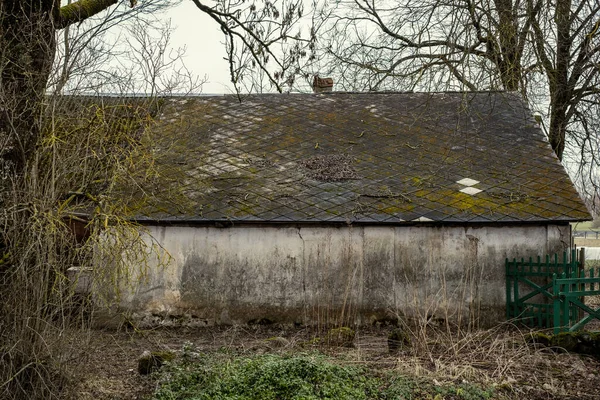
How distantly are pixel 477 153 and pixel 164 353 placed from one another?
382 inches

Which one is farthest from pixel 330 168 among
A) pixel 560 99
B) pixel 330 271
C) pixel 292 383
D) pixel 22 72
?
pixel 22 72

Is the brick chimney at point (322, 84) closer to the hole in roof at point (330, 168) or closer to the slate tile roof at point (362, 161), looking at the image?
the slate tile roof at point (362, 161)

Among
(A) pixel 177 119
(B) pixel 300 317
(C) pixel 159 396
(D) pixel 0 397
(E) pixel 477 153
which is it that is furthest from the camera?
(A) pixel 177 119

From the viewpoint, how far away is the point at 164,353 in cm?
912

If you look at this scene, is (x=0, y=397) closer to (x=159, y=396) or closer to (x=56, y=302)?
(x=56, y=302)

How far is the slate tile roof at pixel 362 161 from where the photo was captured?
13.5 meters

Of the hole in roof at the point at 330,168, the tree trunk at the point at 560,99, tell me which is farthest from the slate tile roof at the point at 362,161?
the tree trunk at the point at 560,99

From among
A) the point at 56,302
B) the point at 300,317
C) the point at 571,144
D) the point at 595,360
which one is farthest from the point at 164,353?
the point at 571,144

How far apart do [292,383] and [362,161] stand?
8309 mm

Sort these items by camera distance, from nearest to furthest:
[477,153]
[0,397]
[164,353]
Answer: [0,397]
[164,353]
[477,153]

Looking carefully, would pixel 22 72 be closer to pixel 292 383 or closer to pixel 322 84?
pixel 292 383

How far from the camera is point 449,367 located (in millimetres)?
8867

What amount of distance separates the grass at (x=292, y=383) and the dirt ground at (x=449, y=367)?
Answer: 32 cm

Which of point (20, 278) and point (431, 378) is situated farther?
point (431, 378)
